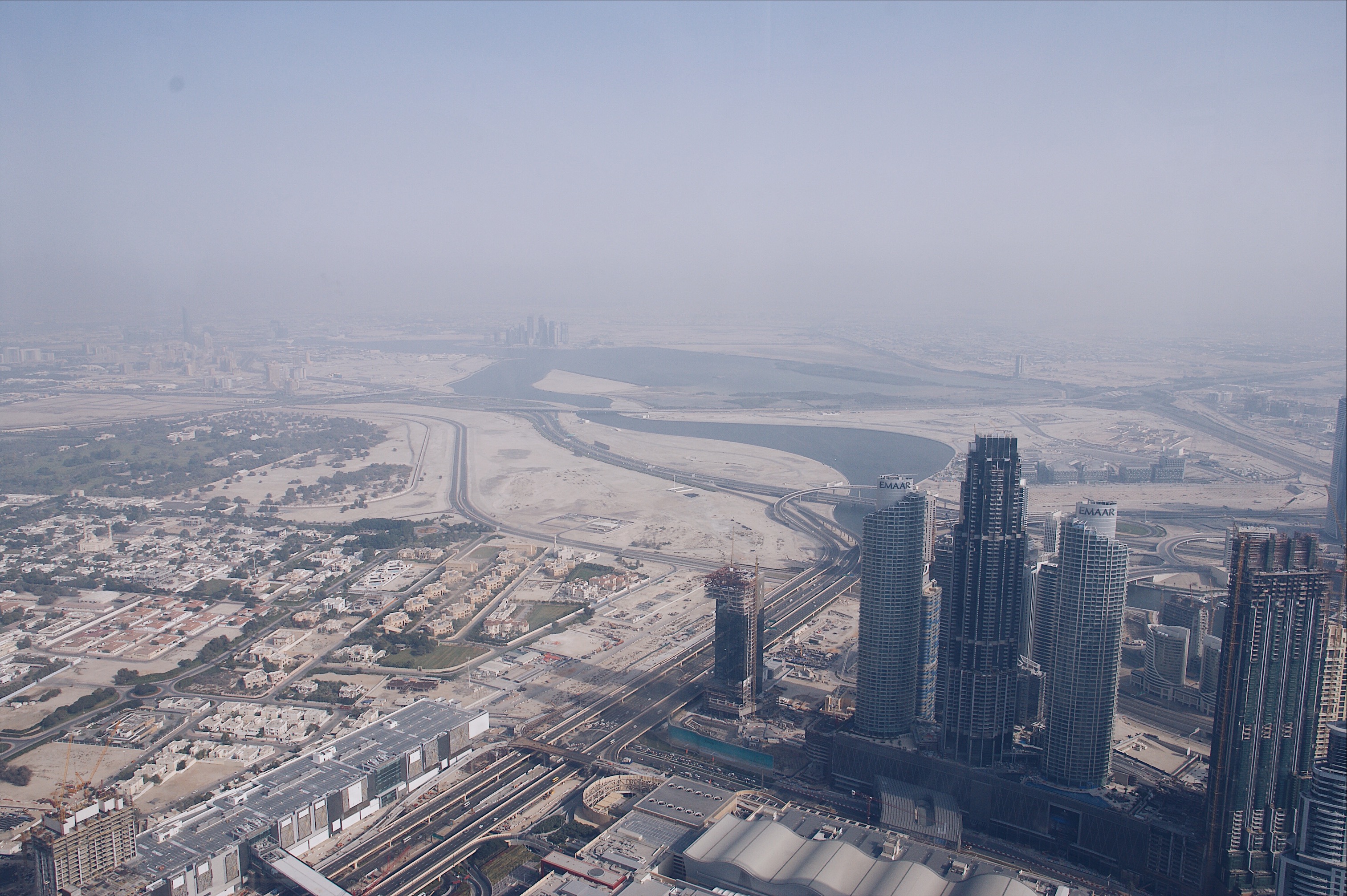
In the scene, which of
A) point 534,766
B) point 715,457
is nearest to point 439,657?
point 534,766

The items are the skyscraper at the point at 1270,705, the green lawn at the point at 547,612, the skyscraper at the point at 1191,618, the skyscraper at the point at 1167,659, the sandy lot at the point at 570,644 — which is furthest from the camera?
the green lawn at the point at 547,612

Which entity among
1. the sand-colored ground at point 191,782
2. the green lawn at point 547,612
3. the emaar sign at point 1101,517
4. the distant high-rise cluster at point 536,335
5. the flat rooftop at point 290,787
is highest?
the distant high-rise cluster at point 536,335

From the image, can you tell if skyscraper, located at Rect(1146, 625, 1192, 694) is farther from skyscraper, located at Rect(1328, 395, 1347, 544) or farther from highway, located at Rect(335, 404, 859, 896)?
skyscraper, located at Rect(1328, 395, 1347, 544)

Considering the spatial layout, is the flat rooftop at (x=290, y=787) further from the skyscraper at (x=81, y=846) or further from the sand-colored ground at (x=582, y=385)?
the sand-colored ground at (x=582, y=385)

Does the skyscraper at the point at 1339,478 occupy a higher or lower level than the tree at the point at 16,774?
higher

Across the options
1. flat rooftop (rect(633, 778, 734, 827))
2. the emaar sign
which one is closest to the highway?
flat rooftop (rect(633, 778, 734, 827))

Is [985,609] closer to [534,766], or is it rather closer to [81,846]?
[534,766]

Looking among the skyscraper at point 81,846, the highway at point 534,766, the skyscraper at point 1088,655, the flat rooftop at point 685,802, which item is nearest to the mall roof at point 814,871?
the flat rooftop at point 685,802
